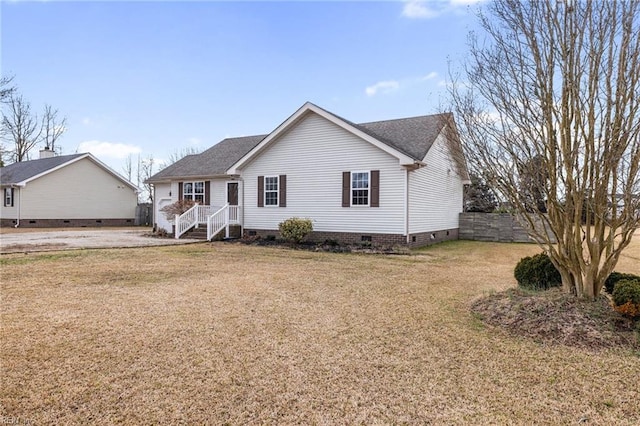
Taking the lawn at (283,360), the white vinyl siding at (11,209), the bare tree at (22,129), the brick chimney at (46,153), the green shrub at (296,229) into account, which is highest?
the bare tree at (22,129)

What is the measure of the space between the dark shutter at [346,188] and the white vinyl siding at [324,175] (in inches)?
7.2

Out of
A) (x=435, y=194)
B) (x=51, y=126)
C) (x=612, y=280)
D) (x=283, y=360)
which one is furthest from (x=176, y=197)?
(x=51, y=126)

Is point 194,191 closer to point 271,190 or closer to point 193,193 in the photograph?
point 193,193

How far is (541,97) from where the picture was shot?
5500 mm

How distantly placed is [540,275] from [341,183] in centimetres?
948

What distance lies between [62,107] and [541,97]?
43.8 meters

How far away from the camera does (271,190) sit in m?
17.0

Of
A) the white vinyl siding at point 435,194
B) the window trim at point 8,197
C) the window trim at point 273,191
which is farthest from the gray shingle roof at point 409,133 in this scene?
the window trim at point 8,197

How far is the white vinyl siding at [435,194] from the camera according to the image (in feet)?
48.5

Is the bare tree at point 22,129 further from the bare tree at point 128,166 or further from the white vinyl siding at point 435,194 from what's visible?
the white vinyl siding at point 435,194

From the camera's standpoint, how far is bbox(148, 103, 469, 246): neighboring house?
1443cm

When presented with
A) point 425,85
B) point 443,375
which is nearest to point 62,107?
point 425,85

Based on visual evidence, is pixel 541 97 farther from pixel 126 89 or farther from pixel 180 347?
pixel 126 89

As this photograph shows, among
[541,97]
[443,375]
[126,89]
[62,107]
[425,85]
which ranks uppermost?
[62,107]
